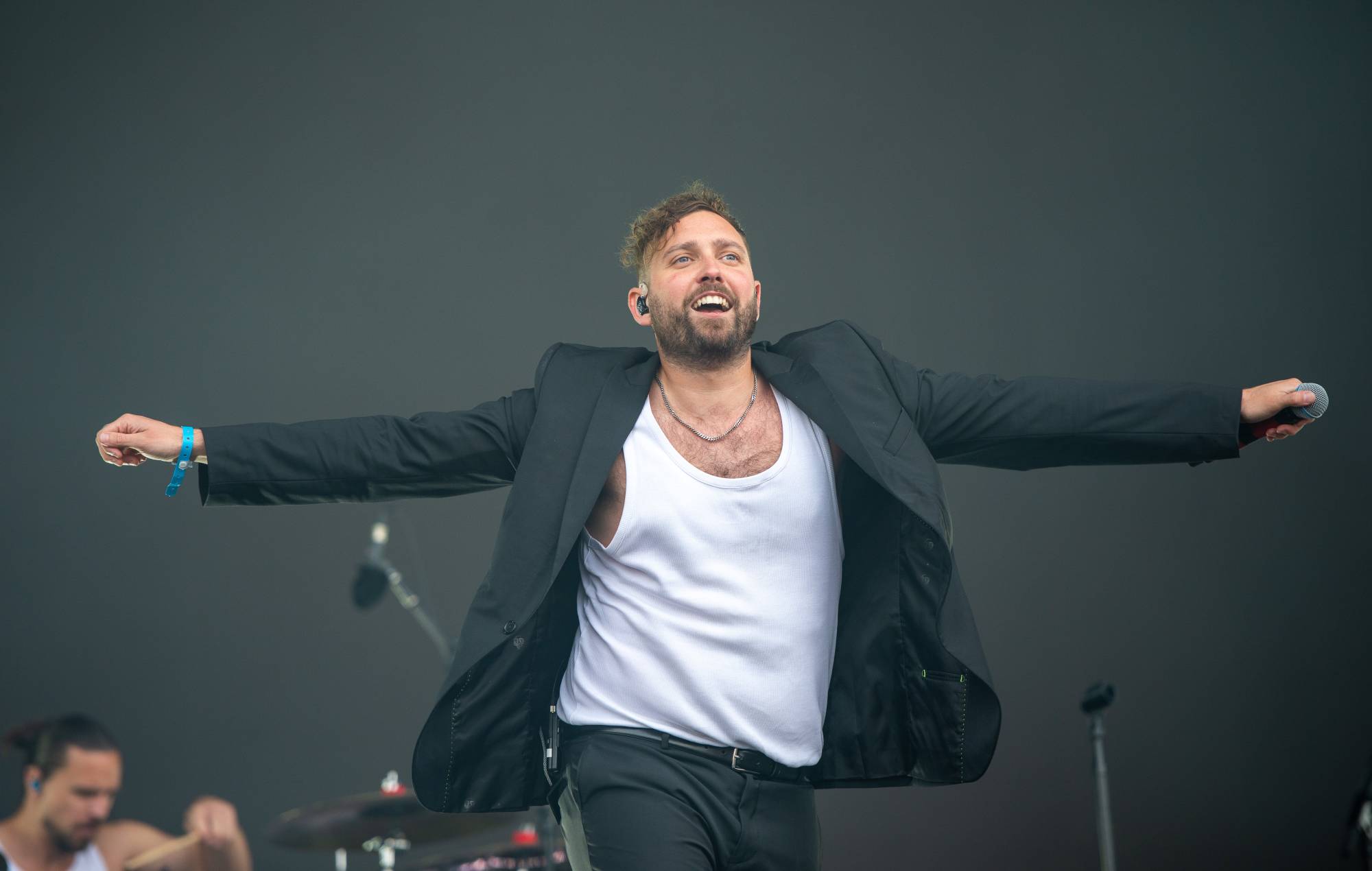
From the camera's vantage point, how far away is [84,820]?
396 centimetres

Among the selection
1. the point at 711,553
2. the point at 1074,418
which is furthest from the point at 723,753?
the point at 1074,418

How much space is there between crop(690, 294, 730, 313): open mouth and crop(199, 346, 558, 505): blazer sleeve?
0.32m

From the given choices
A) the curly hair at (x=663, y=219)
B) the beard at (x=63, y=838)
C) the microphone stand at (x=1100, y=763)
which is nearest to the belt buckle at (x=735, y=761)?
the curly hair at (x=663, y=219)

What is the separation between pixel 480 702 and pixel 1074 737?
306 cm

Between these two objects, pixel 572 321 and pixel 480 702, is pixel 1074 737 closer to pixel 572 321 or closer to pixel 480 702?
pixel 572 321

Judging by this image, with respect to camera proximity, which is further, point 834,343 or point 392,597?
point 392,597

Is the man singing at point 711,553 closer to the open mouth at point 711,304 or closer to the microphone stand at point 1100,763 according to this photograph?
the open mouth at point 711,304

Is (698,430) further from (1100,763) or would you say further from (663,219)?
(1100,763)

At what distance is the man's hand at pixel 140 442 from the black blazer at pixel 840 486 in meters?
0.06

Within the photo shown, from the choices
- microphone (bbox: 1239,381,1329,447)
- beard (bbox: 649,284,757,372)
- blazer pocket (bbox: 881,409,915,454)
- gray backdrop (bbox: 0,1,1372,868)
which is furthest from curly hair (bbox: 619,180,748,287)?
gray backdrop (bbox: 0,1,1372,868)

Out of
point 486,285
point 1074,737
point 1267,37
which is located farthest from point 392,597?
point 1267,37

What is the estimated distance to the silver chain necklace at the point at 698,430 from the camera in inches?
85.7

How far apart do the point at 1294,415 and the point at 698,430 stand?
3.46 ft

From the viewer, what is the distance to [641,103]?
15.7ft
